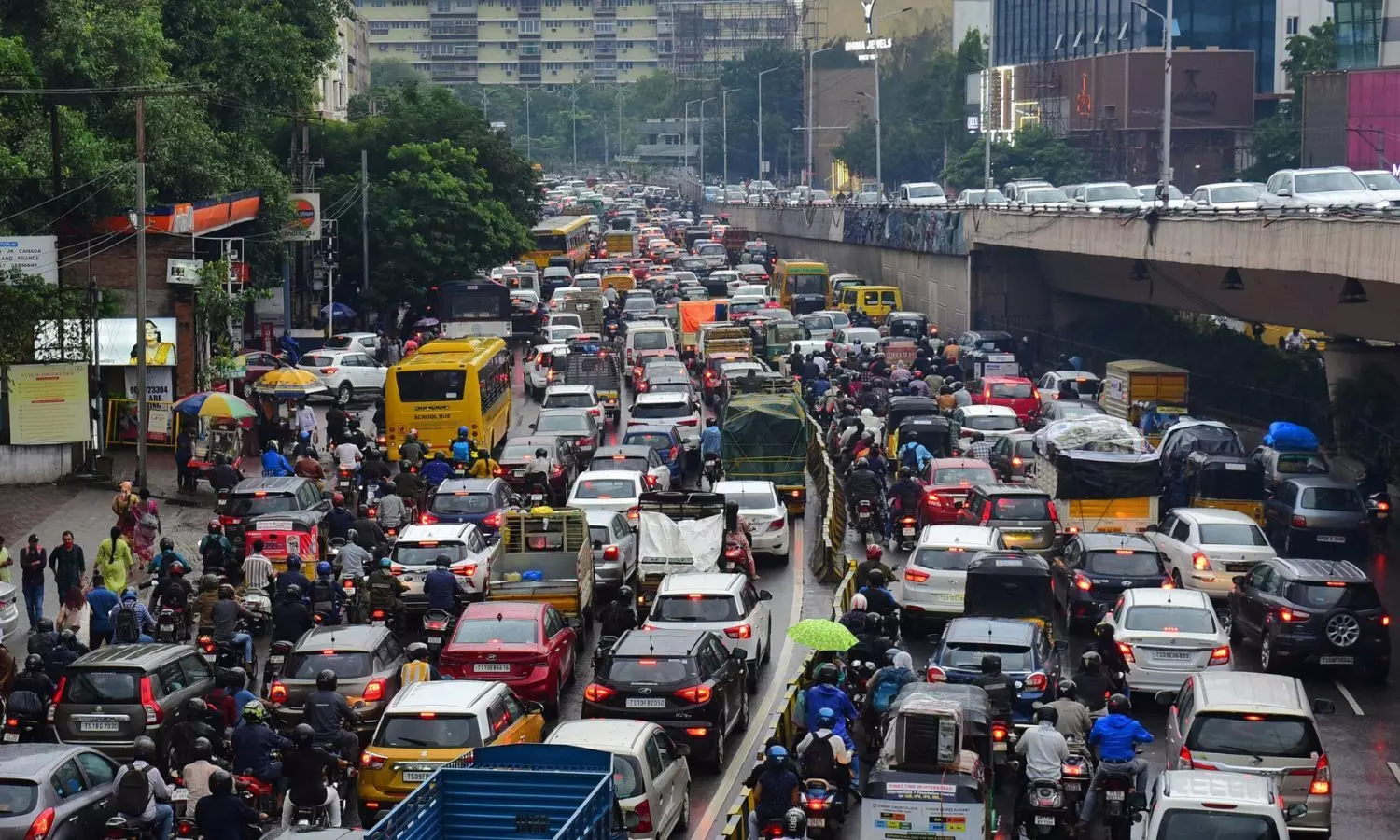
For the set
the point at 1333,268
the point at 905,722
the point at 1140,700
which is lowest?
the point at 1140,700

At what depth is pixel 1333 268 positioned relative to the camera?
3469 centimetres

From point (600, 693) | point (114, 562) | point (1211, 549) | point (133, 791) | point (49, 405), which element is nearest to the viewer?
point (133, 791)

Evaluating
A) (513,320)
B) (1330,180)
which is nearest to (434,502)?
(1330,180)

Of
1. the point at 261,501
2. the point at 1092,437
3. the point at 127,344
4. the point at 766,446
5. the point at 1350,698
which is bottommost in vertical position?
the point at 1350,698

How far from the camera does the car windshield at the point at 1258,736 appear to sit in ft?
53.5

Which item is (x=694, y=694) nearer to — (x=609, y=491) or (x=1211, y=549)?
(x=1211, y=549)

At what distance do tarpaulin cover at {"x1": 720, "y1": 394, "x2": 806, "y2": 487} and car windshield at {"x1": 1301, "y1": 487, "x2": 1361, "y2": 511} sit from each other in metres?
8.79

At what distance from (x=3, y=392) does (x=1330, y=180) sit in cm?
2961

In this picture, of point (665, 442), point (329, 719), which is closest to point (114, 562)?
point (329, 719)

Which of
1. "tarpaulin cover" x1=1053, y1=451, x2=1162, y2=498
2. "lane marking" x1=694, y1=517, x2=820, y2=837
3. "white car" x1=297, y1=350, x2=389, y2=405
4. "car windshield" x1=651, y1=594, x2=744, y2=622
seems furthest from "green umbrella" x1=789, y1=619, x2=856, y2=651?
"white car" x1=297, y1=350, x2=389, y2=405

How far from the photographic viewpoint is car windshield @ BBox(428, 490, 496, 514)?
29.0m

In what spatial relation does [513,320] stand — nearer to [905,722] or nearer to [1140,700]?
[1140,700]

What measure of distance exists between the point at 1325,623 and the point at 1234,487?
9.08m

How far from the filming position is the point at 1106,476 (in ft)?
98.5
